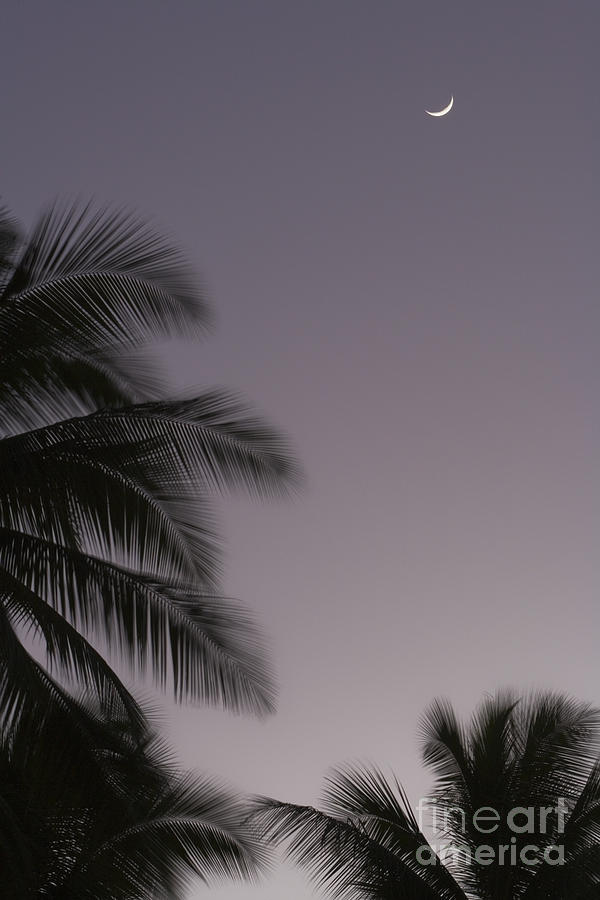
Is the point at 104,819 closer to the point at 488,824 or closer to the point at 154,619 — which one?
the point at 154,619

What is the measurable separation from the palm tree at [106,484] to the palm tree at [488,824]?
345 cm

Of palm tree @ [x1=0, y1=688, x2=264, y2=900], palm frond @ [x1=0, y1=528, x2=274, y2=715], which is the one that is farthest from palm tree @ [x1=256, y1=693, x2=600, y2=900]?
palm frond @ [x1=0, y1=528, x2=274, y2=715]

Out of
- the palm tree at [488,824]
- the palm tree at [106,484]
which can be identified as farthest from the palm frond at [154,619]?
the palm tree at [488,824]

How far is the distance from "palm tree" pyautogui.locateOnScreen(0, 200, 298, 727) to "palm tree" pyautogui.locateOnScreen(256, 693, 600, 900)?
3.45 metres

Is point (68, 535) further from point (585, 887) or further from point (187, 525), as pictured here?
point (585, 887)

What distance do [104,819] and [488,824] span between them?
5225 millimetres

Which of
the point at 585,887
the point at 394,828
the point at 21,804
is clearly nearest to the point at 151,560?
the point at 21,804

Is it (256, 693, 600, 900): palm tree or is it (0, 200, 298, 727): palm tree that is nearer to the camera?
(0, 200, 298, 727): palm tree

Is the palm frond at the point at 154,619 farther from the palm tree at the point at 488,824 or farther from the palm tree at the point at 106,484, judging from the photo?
the palm tree at the point at 488,824

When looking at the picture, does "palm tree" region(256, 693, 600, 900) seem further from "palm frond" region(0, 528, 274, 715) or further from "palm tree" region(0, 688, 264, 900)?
"palm frond" region(0, 528, 274, 715)

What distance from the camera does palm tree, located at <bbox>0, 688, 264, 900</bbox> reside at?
786cm

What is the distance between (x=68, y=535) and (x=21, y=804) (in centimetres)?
352

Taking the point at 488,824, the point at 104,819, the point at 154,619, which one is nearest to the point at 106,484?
the point at 154,619

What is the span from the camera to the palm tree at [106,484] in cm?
800
